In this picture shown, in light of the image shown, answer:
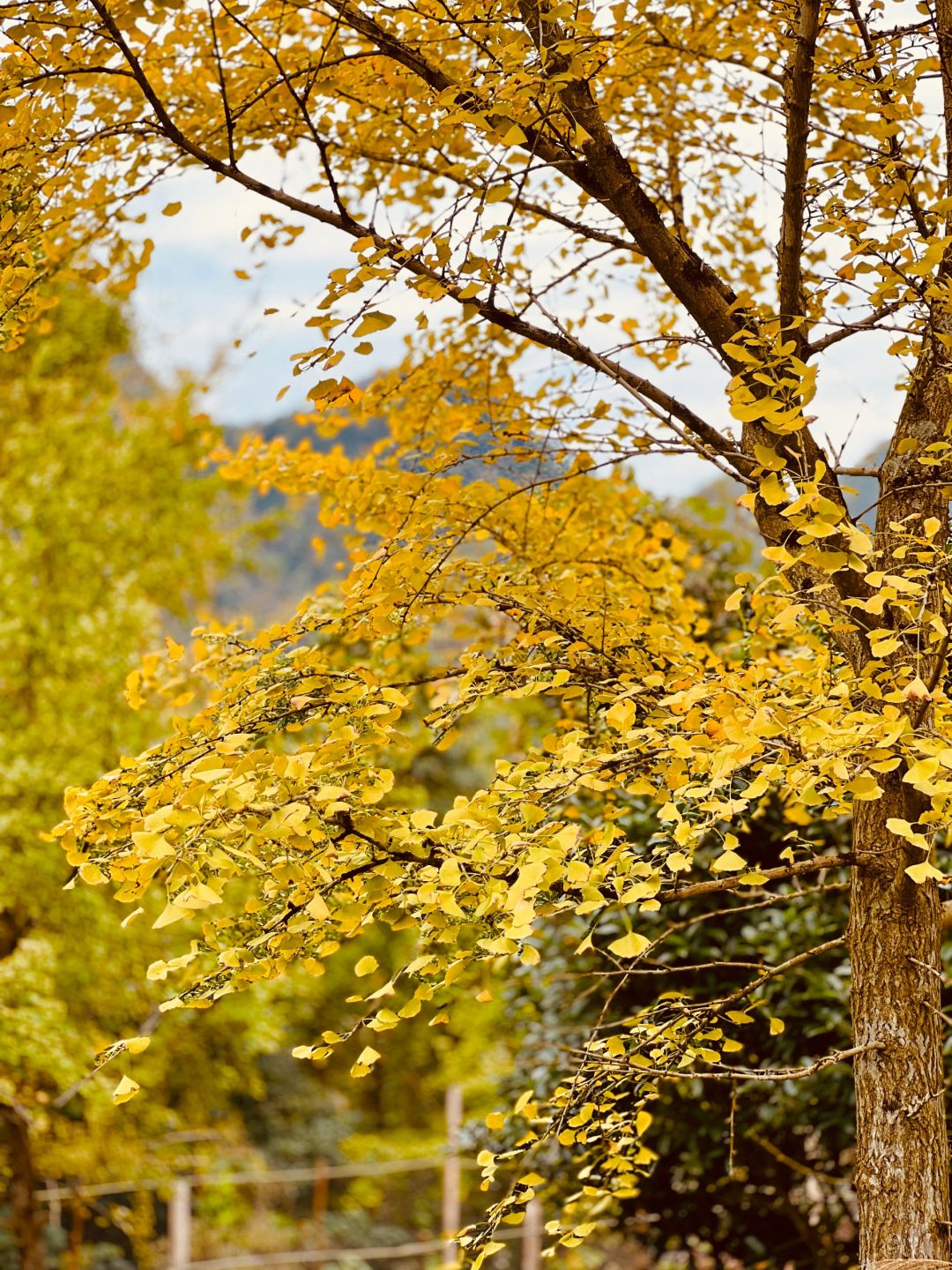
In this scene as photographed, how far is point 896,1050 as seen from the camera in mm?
2037

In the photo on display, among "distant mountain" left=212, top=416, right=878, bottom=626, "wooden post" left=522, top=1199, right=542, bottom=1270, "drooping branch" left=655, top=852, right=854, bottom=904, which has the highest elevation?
"distant mountain" left=212, top=416, right=878, bottom=626

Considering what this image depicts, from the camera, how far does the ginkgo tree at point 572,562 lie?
1689 mm

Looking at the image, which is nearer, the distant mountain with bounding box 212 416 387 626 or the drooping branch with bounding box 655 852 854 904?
the drooping branch with bounding box 655 852 854 904

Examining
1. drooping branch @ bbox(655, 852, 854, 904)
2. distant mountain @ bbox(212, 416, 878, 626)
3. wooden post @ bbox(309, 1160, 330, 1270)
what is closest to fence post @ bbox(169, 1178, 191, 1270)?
wooden post @ bbox(309, 1160, 330, 1270)

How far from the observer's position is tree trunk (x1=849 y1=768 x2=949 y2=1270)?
78.2 inches

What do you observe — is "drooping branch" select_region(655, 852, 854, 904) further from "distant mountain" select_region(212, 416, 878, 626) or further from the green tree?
the green tree

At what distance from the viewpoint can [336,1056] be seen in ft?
40.8

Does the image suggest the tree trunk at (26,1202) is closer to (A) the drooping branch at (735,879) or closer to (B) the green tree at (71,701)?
(B) the green tree at (71,701)

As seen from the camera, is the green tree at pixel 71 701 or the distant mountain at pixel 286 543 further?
the distant mountain at pixel 286 543

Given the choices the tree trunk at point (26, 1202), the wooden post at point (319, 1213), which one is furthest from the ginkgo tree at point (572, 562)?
the wooden post at point (319, 1213)

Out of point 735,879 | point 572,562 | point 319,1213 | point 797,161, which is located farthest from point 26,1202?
point 797,161

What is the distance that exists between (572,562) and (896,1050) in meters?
1.29

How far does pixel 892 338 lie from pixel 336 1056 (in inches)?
459

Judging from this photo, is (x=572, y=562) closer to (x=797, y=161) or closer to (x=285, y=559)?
(x=797, y=161)
